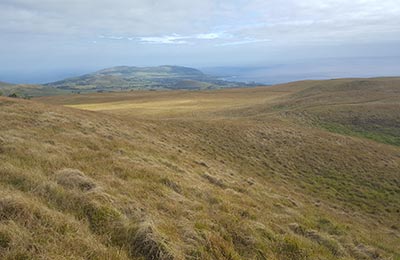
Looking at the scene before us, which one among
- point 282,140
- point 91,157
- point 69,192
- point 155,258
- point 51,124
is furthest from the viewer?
point 282,140

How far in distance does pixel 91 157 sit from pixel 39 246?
7.31m

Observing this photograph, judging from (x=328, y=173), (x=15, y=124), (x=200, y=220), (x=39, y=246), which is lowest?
(x=328, y=173)

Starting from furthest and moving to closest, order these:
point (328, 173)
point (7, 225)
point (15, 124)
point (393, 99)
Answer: point (393, 99)
point (328, 173)
point (15, 124)
point (7, 225)


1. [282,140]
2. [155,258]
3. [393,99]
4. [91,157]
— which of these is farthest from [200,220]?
[393,99]

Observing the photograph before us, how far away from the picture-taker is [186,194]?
36.4 ft

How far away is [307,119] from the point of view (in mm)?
38469

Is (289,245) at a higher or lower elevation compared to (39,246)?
lower

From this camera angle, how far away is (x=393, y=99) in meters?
47.7

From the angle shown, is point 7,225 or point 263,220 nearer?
point 7,225

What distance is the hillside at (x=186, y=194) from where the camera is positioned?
21.4ft

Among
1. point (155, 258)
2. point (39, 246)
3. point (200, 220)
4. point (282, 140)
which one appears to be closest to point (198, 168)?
point (200, 220)

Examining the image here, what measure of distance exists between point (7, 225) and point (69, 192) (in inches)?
88.2

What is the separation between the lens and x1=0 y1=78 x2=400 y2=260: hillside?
21.4 ft

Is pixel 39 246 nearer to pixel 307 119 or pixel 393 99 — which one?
pixel 307 119
